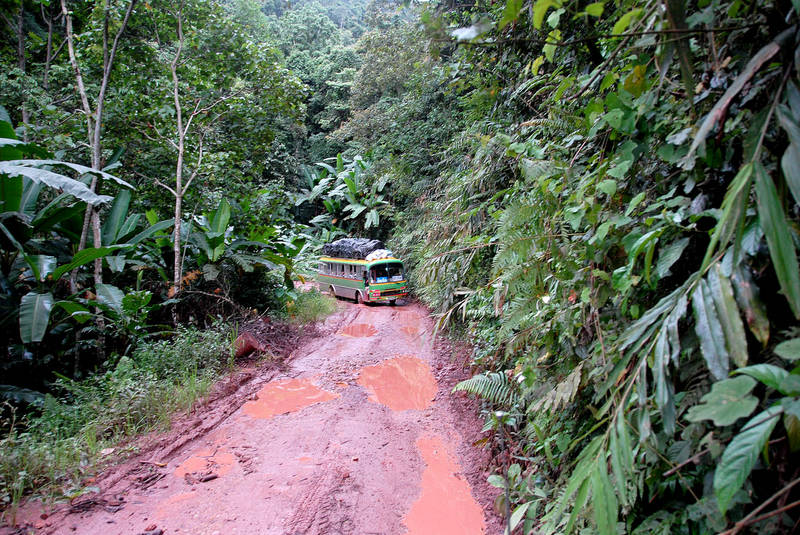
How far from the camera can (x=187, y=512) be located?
10.6 feet

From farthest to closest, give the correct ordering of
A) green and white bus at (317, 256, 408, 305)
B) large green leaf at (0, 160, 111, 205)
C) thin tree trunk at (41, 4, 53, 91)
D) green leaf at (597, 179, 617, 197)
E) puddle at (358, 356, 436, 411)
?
1. green and white bus at (317, 256, 408, 305)
2. thin tree trunk at (41, 4, 53, 91)
3. puddle at (358, 356, 436, 411)
4. large green leaf at (0, 160, 111, 205)
5. green leaf at (597, 179, 617, 197)

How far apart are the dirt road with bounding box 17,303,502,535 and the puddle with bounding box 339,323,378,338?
340 cm

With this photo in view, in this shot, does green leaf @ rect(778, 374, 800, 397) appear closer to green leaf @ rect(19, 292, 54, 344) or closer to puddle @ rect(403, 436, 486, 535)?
puddle @ rect(403, 436, 486, 535)

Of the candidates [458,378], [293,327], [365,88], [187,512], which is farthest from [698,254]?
[365,88]

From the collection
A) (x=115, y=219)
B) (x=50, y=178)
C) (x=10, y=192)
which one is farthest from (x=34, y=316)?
(x=115, y=219)

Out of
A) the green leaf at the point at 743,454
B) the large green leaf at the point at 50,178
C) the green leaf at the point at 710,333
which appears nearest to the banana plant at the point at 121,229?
the large green leaf at the point at 50,178

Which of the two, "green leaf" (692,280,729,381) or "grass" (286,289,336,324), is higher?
"green leaf" (692,280,729,381)

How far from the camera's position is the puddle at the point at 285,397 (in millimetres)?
5250

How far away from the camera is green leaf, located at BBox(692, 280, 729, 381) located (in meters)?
1.07

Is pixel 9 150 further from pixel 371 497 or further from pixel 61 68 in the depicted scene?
pixel 371 497

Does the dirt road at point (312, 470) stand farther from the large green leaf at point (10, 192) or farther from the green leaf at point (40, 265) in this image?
the large green leaf at point (10, 192)

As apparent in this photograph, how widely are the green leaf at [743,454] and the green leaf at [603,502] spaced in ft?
0.85

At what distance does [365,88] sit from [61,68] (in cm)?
1207

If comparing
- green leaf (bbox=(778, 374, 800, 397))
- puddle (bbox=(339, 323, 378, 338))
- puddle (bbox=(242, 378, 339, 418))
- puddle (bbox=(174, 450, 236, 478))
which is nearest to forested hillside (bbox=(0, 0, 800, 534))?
green leaf (bbox=(778, 374, 800, 397))
